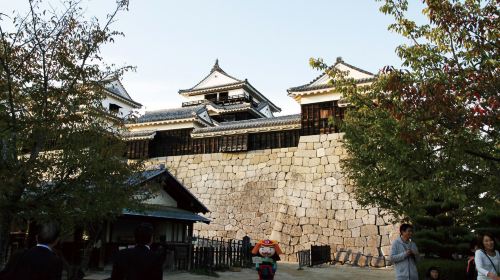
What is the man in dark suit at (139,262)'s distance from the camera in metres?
3.79

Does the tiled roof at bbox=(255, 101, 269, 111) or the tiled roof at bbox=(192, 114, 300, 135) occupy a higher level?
the tiled roof at bbox=(255, 101, 269, 111)

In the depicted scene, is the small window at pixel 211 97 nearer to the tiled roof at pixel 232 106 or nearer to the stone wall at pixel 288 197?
the tiled roof at pixel 232 106

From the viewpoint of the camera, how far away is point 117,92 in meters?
33.8

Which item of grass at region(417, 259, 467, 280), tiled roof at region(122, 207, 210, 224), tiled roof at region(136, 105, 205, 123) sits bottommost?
grass at region(417, 259, 467, 280)

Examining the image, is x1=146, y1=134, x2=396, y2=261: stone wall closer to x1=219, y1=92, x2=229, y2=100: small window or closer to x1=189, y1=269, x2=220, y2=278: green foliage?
x1=189, y1=269, x2=220, y2=278: green foliage

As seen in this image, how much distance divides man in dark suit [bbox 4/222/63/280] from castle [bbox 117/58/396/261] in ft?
57.5

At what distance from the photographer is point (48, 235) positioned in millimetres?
3418

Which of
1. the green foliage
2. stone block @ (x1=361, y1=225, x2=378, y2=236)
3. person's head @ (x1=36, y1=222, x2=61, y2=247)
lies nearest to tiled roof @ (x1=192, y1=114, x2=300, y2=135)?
stone block @ (x1=361, y1=225, x2=378, y2=236)

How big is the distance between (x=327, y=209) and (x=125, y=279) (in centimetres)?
1910

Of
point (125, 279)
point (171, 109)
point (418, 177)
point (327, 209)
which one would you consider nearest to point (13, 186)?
point (125, 279)

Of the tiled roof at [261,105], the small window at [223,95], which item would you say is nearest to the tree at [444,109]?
the tiled roof at [261,105]

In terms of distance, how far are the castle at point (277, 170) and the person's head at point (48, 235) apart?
1742 centimetres

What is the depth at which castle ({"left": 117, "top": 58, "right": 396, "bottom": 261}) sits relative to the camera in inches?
846

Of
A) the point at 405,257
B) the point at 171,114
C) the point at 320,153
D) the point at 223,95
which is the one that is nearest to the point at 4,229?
the point at 405,257
